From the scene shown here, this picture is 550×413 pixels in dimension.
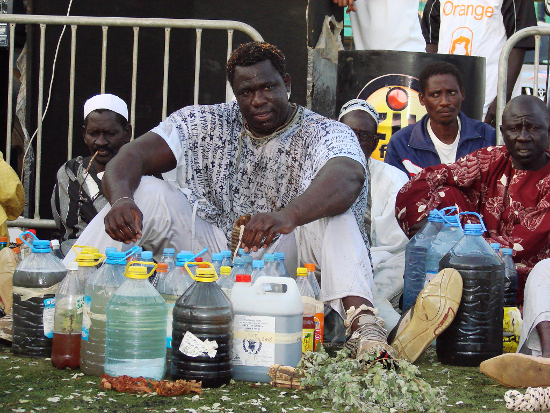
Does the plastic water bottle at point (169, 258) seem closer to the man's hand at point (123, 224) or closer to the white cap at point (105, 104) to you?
the man's hand at point (123, 224)

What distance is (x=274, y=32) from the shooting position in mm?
6348

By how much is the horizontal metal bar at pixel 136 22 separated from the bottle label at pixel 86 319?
10.6 ft

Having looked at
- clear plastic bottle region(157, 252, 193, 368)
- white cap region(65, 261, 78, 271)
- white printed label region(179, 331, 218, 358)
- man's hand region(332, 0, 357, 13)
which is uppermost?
man's hand region(332, 0, 357, 13)

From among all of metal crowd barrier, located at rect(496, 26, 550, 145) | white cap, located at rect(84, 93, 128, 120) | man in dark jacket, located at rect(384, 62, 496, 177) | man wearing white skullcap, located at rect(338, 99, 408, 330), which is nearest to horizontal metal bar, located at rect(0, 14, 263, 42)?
white cap, located at rect(84, 93, 128, 120)

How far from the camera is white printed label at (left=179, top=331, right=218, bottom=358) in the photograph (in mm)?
2725

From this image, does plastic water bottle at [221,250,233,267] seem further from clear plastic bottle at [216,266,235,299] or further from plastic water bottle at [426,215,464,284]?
plastic water bottle at [426,215,464,284]

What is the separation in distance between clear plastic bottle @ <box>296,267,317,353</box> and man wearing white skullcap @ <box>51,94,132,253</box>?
82.0 inches

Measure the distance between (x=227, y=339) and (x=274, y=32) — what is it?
13.5 feet

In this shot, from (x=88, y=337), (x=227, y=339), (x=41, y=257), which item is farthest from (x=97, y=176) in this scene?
(x=227, y=339)

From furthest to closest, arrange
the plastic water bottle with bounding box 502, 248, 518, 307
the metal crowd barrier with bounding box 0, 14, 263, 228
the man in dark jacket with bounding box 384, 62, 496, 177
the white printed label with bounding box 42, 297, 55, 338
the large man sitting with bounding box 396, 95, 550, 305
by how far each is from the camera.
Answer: the metal crowd barrier with bounding box 0, 14, 263, 228 → the man in dark jacket with bounding box 384, 62, 496, 177 → the large man sitting with bounding box 396, 95, 550, 305 → the plastic water bottle with bounding box 502, 248, 518, 307 → the white printed label with bounding box 42, 297, 55, 338

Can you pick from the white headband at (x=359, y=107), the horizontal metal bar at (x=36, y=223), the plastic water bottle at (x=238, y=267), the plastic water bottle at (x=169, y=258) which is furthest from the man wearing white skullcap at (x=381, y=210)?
the horizontal metal bar at (x=36, y=223)

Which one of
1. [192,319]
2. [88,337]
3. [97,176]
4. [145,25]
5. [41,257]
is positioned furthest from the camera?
[145,25]

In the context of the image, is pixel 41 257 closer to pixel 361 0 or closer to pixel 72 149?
pixel 72 149

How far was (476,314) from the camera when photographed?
132 inches
